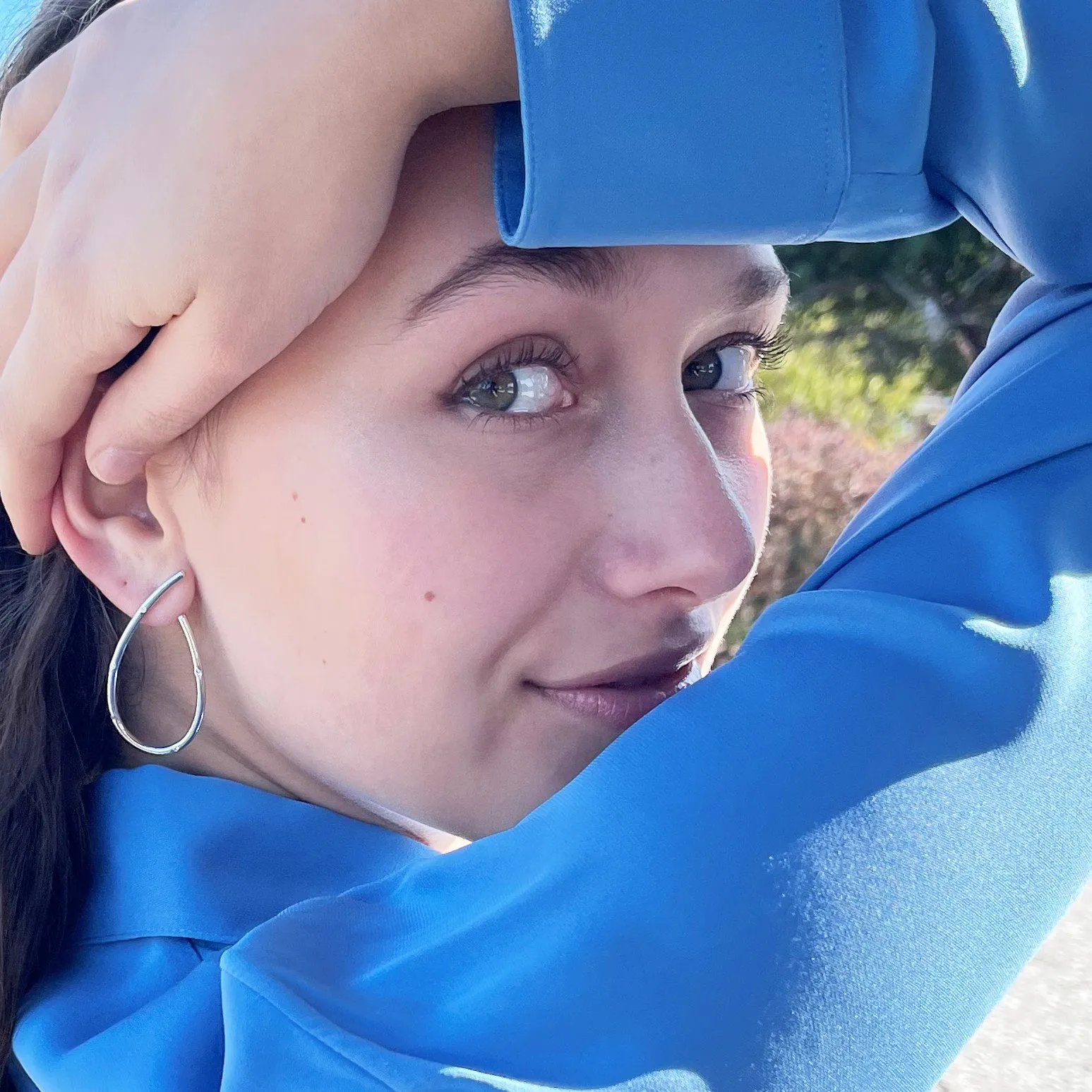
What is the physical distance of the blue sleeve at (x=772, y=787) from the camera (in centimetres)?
77

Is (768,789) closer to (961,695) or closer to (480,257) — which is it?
(961,695)

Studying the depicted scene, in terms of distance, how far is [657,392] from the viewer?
1201 mm

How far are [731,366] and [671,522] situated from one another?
0.43 m

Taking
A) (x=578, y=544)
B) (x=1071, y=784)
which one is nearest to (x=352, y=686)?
(x=578, y=544)

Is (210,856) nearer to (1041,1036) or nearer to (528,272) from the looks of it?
(528,272)

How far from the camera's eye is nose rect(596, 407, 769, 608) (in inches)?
45.8

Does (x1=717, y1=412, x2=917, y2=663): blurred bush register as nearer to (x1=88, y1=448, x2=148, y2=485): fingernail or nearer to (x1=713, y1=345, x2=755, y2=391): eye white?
(x1=713, y1=345, x2=755, y2=391): eye white

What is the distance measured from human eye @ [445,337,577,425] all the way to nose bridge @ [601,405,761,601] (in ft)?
0.28

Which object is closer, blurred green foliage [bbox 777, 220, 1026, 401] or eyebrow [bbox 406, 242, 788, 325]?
eyebrow [bbox 406, 242, 788, 325]

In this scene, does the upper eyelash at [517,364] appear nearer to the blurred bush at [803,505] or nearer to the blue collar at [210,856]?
the blue collar at [210,856]

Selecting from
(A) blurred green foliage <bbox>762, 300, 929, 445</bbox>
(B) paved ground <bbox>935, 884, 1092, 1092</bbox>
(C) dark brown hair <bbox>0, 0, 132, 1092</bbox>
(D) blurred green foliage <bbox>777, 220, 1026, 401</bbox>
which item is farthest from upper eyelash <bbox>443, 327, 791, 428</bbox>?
(D) blurred green foliage <bbox>777, 220, 1026, 401</bbox>

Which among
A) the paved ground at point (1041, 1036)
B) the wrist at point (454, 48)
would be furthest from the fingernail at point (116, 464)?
the paved ground at point (1041, 1036)

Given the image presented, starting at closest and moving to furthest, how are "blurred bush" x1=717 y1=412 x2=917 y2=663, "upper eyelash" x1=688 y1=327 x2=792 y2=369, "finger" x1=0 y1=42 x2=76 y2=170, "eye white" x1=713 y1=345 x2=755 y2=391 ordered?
"finger" x1=0 y1=42 x2=76 y2=170 → "upper eyelash" x1=688 y1=327 x2=792 y2=369 → "eye white" x1=713 y1=345 x2=755 y2=391 → "blurred bush" x1=717 y1=412 x2=917 y2=663

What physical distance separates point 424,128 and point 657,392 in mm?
323
